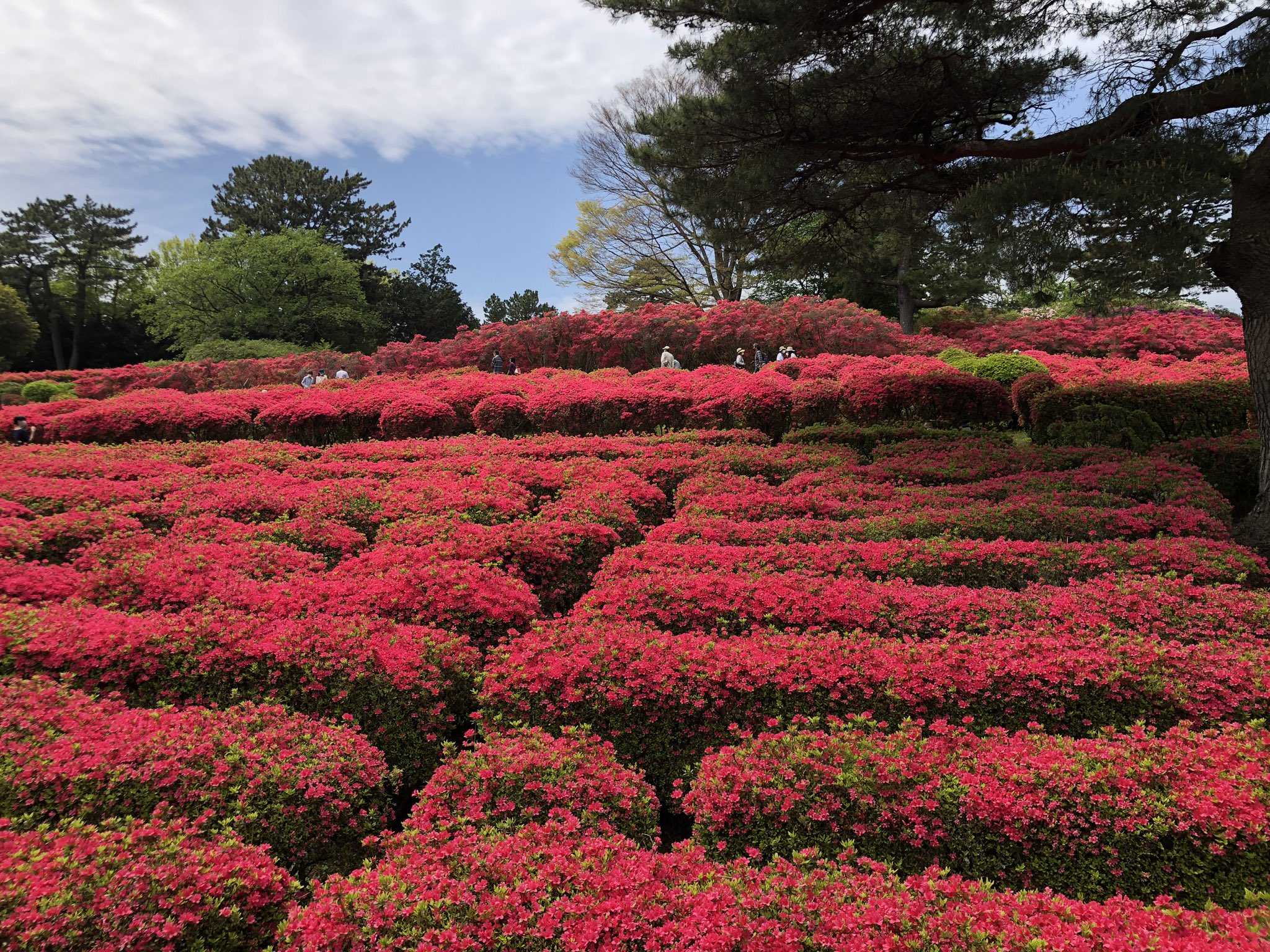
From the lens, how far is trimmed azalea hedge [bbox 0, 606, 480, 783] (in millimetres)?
3242

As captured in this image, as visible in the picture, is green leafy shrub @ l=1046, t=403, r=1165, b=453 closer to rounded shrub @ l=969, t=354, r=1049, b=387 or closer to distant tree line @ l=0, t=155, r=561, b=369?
rounded shrub @ l=969, t=354, r=1049, b=387

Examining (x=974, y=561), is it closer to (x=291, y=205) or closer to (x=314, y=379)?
(x=314, y=379)

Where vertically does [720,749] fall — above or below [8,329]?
below

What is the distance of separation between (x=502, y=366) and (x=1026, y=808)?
17.2 m

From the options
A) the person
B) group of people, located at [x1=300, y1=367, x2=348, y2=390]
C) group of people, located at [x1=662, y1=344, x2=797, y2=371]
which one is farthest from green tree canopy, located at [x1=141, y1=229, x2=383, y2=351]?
group of people, located at [x1=662, y1=344, x2=797, y2=371]

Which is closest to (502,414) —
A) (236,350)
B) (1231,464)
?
(1231,464)

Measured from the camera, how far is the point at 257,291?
33156 mm

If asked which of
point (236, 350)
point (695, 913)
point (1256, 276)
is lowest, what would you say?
point (695, 913)

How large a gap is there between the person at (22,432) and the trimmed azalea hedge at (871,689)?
12.2 metres

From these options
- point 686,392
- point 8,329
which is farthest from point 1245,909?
point 8,329

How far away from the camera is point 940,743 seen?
274cm

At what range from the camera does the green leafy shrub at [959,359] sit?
12716 millimetres

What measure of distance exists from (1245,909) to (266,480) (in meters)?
7.32

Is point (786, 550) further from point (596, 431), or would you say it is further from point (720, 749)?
point (596, 431)
